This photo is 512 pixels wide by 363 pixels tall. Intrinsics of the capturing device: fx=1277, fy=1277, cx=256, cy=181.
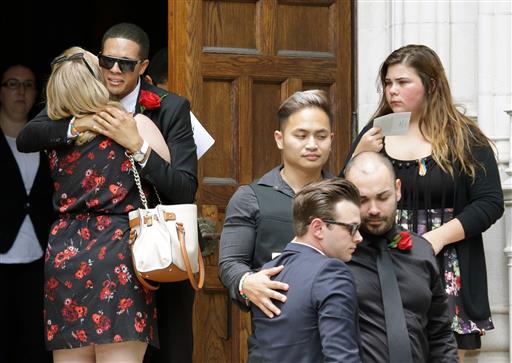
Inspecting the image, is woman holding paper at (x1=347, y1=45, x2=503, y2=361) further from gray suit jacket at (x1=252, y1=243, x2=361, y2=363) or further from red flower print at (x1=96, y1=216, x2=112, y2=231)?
gray suit jacket at (x1=252, y1=243, x2=361, y2=363)

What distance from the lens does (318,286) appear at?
4352 mm

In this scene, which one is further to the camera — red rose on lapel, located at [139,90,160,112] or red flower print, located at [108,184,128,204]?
red rose on lapel, located at [139,90,160,112]

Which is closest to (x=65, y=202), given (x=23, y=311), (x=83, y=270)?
(x=83, y=270)

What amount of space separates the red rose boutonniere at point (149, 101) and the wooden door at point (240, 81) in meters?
0.98

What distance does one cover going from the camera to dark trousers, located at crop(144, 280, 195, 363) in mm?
6137

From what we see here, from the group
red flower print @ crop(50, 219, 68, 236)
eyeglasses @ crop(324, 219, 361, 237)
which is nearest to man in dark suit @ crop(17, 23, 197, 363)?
red flower print @ crop(50, 219, 68, 236)

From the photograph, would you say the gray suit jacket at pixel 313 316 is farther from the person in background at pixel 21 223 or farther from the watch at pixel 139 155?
the person in background at pixel 21 223

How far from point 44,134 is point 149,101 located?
1.78 ft

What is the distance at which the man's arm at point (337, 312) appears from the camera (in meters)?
4.24

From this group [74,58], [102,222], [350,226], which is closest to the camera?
[350,226]

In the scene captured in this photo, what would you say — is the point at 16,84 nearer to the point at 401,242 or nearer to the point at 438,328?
the point at 401,242

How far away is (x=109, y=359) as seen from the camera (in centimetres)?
571

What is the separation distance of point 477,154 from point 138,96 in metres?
1.65

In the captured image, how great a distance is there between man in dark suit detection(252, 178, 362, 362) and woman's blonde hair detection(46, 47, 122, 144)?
5.03ft
